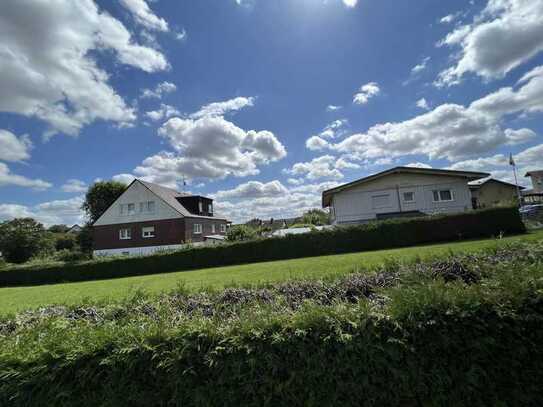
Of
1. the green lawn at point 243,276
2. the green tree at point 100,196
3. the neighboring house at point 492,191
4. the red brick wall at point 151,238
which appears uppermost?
the green tree at point 100,196

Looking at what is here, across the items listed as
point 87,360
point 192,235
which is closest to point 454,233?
point 87,360

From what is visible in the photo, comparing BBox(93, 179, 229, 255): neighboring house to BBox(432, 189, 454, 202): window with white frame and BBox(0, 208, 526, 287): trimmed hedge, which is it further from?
BBox(432, 189, 454, 202): window with white frame

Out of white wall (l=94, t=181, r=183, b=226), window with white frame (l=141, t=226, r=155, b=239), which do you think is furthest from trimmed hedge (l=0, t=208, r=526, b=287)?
white wall (l=94, t=181, r=183, b=226)

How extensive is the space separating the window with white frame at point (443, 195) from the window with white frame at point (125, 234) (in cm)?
3221

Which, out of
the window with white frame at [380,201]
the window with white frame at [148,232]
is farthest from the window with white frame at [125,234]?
the window with white frame at [380,201]

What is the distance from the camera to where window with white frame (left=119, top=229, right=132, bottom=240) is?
103ft

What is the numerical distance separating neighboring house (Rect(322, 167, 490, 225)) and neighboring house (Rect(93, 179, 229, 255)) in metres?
17.7

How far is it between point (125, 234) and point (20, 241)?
711 inches

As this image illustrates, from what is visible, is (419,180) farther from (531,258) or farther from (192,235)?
(192,235)

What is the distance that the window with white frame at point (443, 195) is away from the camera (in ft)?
72.2

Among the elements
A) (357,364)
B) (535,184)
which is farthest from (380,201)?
(535,184)

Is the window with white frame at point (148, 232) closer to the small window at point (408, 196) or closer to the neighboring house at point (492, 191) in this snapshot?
the small window at point (408, 196)

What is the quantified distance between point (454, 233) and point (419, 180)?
746 centimetres

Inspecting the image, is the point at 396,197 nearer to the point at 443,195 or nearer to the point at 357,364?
the point at 443,195
